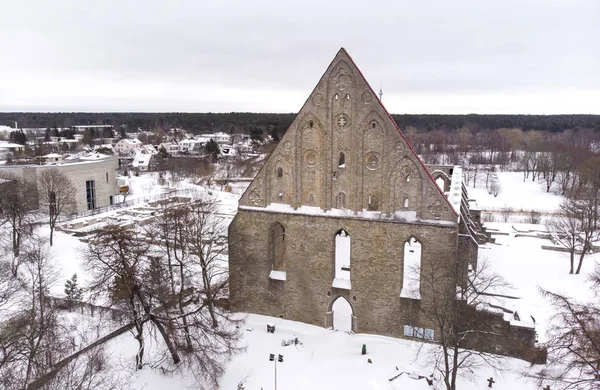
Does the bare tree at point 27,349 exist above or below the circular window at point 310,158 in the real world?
below

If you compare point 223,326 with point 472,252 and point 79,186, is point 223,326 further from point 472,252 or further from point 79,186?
point 79,186

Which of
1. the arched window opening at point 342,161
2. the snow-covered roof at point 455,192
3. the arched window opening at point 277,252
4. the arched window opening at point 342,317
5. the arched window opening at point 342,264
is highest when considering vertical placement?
the arched window opening at point 342,161

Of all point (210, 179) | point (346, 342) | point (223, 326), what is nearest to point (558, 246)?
point (346, 342)

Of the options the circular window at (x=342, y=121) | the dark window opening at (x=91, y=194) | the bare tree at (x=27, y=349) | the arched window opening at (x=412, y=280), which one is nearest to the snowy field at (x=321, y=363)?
the arched window opening at (x=412, y=280)

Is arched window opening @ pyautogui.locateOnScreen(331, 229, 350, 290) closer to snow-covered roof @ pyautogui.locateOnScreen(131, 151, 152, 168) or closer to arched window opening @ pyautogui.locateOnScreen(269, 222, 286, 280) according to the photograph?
arched window opening @ pyautogui.locateOnScreen(269, 222, 286, 280)

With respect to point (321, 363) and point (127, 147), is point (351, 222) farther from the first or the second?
point (127, 147)

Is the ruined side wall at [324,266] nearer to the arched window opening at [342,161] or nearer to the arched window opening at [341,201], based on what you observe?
the arched window opening at [341,201]
